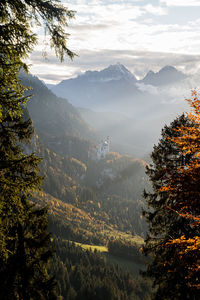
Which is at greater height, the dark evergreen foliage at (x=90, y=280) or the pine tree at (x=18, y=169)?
the pine tree at (x=18, y=169)

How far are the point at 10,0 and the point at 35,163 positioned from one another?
17.5 feet

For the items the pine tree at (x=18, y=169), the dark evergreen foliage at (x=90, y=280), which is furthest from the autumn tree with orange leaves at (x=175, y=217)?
the dark evergreen foliage at (x=90, y=280)

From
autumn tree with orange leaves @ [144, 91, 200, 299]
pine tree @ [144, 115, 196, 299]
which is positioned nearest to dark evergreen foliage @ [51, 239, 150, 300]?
pine tree @ [144, 115, 196, 299]

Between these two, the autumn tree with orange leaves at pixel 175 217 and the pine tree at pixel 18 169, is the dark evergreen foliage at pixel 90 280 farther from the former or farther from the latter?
the pine tree at pixel 18 169

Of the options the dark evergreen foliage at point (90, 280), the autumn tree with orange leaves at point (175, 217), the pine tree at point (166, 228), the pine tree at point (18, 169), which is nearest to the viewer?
the pine tree at point (18, 169)

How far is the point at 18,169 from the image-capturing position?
305 inches

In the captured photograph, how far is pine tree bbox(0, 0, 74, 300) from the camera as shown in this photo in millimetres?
6320

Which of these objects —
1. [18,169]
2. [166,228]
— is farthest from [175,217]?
[18,169]

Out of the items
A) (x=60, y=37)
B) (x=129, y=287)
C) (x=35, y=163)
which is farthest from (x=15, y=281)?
(x=129, y=287)

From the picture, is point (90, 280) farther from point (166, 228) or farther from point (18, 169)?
point (18, 169)

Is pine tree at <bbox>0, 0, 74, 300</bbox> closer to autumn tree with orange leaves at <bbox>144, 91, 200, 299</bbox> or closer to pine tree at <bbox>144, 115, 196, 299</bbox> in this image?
autumn tree with orange leaves at <bbox>144, 91, 200, 299</bbox>

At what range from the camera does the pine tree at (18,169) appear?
6320 millimetres

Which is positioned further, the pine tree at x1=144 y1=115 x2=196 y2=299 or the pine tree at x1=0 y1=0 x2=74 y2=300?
the pine tree at x1=144 y1=115 x2=196 y2=299

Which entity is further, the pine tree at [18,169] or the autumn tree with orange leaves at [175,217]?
the autumn tree with orange leaves at [175,217]
